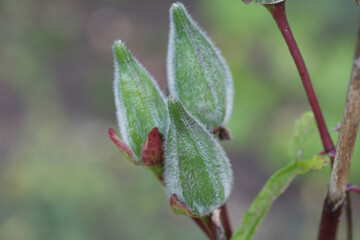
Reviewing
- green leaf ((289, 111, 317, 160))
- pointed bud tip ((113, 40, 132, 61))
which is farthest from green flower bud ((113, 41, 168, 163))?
green leaf ((289, 111, 317, 160))

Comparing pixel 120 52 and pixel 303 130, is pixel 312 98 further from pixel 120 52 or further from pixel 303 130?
pixel 120 52

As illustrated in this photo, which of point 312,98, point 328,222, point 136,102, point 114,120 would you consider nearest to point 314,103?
point 312,98

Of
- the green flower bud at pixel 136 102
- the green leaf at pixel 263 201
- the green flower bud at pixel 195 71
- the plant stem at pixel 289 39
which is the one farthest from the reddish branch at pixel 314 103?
the green flower bud at pixel 136 102

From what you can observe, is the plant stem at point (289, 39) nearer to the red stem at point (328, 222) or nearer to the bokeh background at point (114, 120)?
the red stem at point (328, 222)

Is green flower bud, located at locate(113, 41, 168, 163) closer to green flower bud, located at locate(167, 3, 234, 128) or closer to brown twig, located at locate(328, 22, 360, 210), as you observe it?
green flower bud, located at locate(167, 3, 234, 128)

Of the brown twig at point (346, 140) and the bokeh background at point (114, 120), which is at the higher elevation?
the brown twig at point (346, 140)

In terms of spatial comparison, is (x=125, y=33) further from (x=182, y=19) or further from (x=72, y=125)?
(x=182, y=19)

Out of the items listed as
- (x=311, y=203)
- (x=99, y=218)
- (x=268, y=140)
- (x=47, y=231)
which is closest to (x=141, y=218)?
(x=99, y=218)
